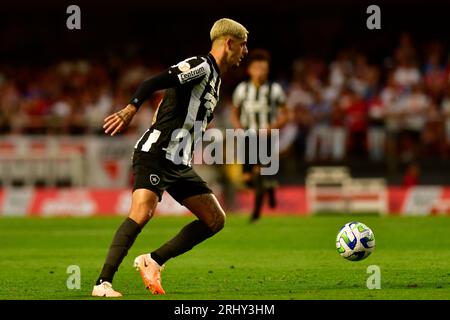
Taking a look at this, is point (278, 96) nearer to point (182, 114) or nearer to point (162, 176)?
point (182, 114)

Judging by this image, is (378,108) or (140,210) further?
(378,108)

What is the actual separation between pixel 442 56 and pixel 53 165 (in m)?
9.14

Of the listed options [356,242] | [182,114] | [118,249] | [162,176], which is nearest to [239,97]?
[356,242]

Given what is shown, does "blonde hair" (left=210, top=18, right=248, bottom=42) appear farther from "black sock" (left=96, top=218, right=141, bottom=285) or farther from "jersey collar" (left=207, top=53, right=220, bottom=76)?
"black sock" (left=96, top=218, right=141, bottom=285)

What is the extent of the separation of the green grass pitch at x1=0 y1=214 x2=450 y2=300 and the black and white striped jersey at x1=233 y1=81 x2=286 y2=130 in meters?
1.71

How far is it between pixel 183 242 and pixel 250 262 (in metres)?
2.60

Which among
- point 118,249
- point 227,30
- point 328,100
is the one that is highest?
point 328,100

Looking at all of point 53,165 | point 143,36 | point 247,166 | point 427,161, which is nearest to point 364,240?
point 247,166

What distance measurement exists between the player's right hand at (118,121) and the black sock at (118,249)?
870 millimetres

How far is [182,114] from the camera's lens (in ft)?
28.1

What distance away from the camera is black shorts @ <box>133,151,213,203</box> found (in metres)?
8.43

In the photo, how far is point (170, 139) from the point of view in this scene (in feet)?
28.0

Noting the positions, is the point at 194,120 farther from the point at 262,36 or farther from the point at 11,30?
the point at 11,30
